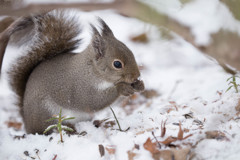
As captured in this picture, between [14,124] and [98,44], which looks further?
[14,124]

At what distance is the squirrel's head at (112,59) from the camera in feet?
5.13

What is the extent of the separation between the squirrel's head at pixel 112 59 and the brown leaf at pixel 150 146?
20.1 inches

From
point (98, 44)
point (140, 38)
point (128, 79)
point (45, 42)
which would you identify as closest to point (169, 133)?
point (128, 79)

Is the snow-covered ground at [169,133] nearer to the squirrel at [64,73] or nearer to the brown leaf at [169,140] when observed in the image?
the brown leaf at [169,140]

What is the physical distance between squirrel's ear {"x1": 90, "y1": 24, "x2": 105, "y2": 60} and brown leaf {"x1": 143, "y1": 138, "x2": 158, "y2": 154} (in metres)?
0.66

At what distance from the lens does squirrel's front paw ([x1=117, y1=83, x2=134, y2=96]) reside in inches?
64.6

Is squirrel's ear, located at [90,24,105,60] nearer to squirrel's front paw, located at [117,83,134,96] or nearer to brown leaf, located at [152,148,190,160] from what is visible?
squirrel's front paw, located at [117,83,134,96]

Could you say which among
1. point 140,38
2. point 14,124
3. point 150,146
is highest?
point 150,146

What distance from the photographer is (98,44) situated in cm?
163

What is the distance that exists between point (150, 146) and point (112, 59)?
2.03 feet

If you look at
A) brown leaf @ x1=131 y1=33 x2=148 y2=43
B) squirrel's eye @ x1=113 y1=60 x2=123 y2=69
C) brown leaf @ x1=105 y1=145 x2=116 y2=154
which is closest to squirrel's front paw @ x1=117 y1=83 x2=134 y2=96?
squirrel's eye @ x1=113 y1=60 x2=123 y2=69

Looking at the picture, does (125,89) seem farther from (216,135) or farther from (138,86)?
(216,135)

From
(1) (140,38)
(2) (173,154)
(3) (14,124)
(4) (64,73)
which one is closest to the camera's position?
(2) (173,154)

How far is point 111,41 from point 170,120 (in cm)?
52
